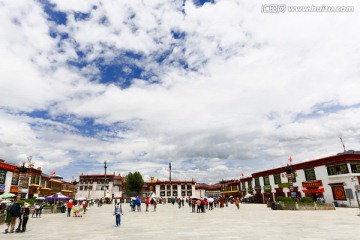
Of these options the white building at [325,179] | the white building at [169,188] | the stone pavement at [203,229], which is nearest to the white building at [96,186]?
the white building at [169,188]

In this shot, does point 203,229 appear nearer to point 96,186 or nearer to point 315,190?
point 315,190

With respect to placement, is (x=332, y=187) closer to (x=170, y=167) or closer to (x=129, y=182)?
(x=170, y=167)

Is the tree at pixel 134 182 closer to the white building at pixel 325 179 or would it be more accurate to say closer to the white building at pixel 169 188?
the white building at pixel 169 188

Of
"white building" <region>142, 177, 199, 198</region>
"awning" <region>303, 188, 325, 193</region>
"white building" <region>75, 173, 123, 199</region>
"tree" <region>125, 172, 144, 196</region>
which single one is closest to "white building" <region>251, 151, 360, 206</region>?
"awning" <region>303, 188, 325, 193</region>

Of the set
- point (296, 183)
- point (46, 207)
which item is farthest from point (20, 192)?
point (296, 183)

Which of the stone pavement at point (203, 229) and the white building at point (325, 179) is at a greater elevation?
the white building at point (325, 179)

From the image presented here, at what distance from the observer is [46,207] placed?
1248 inches

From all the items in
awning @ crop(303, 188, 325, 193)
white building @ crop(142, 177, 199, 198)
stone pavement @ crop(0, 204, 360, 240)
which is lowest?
stone pavement @ crop(0, 204, 360, 240)

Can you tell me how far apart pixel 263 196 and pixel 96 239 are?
5163cm

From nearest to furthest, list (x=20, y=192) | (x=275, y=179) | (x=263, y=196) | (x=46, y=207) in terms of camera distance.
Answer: (x=46, y=207), (x=20, y=192), (x=275, y=179), (x=263, y=196)

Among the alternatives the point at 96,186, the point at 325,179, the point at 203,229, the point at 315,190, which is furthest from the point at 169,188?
the point at 203,229

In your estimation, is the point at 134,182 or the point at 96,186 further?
the point at 96,186

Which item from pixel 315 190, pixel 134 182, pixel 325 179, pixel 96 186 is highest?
pixel 134 182

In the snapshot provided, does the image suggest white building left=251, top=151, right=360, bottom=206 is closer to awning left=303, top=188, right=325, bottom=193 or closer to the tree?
awning left=303, top=188, right=325, bottom=193
